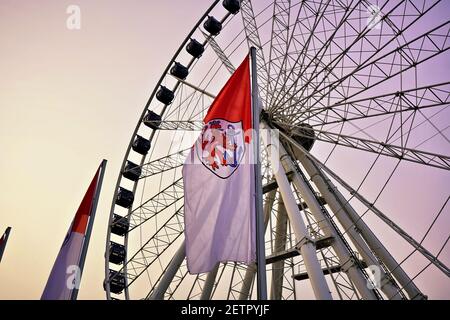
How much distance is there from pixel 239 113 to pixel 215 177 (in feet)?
4.04

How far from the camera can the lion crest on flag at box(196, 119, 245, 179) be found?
5.23 meters

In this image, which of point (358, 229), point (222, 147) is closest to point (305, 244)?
point (358, 229)

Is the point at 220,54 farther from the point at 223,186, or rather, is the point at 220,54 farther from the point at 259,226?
the point at 259,226

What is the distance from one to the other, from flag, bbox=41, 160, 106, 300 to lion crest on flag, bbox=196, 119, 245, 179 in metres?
4.24

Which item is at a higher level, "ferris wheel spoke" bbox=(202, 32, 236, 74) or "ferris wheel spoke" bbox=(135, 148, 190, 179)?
"ferris wheel spoke" bbox=(202, 32, 236, 74)

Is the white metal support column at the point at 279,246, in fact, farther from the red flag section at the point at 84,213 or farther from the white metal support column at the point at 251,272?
the red flag section at the point at 84,213

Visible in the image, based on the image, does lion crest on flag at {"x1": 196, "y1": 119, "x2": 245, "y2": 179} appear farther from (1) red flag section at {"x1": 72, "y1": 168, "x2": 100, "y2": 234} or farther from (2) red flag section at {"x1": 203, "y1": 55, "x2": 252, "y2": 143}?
(1) red flag section at {"x1": 72, "y1": 168, "x2": 100, "y2": 234}

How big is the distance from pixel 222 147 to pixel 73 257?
16.2ft

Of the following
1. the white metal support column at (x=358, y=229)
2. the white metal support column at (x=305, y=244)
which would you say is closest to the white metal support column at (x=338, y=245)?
the white metal support column at (x=358, y=229)

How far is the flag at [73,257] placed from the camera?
7.42m

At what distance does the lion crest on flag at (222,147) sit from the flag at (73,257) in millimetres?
4241

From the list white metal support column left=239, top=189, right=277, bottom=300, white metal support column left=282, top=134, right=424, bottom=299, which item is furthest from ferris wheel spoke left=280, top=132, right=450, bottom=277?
white metal support column left=239, top=189, right=277, bottom=300
